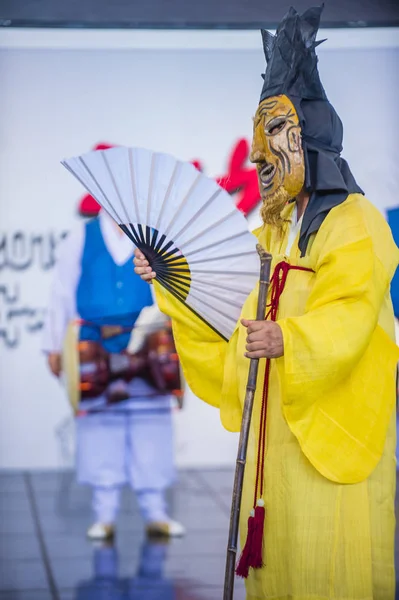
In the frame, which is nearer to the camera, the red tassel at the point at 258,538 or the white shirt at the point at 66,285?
the red tassel at the point at 258,538

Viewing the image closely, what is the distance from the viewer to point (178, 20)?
12.6 ft

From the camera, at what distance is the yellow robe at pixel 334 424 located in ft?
6.73

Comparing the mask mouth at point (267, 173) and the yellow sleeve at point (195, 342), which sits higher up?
the mask mouth at point (267, 173)

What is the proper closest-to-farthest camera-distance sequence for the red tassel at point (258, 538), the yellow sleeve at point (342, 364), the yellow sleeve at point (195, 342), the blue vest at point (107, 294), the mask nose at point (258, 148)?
the yellow sleeve at point (342, 364) → the red tassel at point (258, 538) → the mask nose at point (258, 148) → the yellow sleeve at point (195, 342) → the blue vest at point (107, 294)

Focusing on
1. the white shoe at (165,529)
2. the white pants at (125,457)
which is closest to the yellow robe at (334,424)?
the white shoe at (165,529)

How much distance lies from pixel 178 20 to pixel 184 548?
228 cm

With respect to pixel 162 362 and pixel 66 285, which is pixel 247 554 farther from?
pixel 66 285

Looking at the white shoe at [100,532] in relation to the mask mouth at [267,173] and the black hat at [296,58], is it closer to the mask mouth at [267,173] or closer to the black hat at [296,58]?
the mask mouth at [267,173]

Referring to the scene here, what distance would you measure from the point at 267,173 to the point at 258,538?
2.93ft

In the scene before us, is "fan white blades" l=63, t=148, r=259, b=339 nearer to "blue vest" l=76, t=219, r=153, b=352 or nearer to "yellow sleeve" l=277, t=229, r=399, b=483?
"yellow sleeve" l=277, t=229, r=399, b=483

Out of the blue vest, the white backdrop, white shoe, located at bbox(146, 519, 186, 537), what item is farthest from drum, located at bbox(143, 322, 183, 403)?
white shoe, located at bbox(146, 519, 186, 537)

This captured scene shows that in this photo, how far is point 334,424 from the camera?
7.04ft

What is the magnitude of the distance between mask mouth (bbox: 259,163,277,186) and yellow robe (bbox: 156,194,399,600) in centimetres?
18

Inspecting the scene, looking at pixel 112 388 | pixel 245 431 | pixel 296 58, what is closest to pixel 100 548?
pixel 112 388
